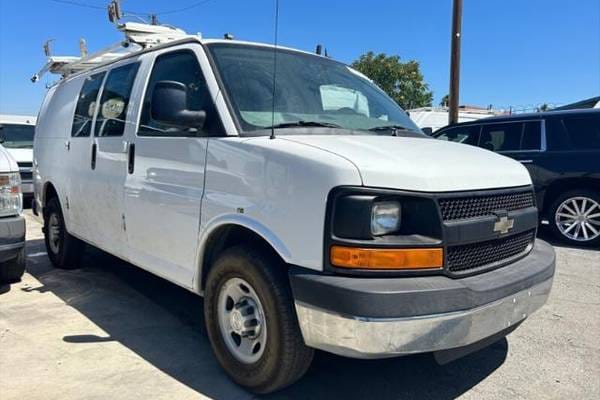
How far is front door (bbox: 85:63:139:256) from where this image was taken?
4.00 metres

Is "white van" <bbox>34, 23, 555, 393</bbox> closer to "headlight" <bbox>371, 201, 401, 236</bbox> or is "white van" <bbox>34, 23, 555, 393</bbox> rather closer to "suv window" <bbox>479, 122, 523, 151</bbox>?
"headlight" <bbox>371, 201, 401, 236</bbox>

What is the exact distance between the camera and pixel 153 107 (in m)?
3.04

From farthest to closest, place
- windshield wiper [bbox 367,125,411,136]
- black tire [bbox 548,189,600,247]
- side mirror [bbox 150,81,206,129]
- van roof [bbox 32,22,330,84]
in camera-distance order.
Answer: black tire [bbox 548,189,600,247], van roof [bbox 32,22,330,84], windshield wiper [bbox 367,125,411,136], side mirror [bbox 150,81,206,129]

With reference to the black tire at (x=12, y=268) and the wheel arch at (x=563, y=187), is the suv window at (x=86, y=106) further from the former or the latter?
Result: the wheel arch at (x=563, y=187)

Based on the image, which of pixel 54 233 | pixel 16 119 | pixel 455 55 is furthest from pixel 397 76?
pixel 54 233

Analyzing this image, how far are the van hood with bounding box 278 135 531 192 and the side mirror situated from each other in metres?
0.60

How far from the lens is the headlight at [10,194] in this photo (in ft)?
14.2

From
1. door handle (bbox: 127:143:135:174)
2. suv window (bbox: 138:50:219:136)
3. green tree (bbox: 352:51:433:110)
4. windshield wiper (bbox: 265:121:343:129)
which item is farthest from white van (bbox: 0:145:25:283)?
green tree (bbox: 352:51:433:110)

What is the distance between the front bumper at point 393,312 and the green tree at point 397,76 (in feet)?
89.8

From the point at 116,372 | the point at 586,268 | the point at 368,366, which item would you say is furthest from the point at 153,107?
the point at 586,268

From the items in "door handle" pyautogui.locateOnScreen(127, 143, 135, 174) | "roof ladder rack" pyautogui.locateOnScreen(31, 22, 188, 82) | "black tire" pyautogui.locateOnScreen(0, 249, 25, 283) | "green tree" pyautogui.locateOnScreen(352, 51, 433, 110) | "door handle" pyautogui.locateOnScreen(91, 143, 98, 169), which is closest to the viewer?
"door handle" pyautogui.locateOnScreen(127, 143, 135, 174)

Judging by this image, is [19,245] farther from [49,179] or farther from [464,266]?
[464,266]

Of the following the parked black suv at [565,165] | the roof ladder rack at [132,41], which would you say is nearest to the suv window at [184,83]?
the roof ladder rack at [132,41]

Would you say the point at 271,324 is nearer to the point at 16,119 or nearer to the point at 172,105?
the point at 172,105
